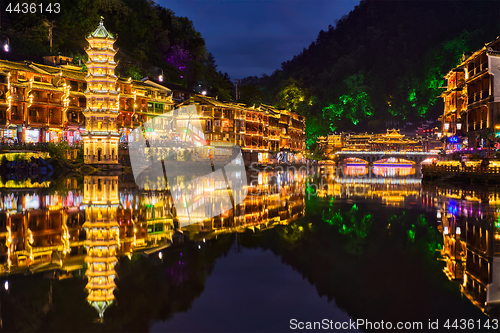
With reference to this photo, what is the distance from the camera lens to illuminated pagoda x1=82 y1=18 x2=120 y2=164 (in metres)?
45.6

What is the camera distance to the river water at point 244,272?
6.10 m

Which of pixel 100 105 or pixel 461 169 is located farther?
pixel 100 105

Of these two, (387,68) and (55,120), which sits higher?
(387,68)

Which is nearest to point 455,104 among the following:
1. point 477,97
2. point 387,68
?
point 477,97

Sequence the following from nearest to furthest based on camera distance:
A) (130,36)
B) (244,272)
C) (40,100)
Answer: (244,272), (40,100), (130,36)

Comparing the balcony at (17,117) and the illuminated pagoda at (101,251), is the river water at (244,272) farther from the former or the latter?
the balcony at (17,117)

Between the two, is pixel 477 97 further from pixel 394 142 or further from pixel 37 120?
pixel 394 142

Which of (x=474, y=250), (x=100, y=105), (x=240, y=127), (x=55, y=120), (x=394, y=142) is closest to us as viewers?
(x=474, y=250)

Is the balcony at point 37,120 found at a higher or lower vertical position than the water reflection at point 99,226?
higher

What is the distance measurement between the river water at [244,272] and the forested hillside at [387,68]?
9193 cm

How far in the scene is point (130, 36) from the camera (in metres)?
75.6

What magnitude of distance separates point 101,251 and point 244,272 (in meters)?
3.68

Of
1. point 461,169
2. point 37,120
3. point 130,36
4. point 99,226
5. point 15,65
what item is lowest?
point 99,226

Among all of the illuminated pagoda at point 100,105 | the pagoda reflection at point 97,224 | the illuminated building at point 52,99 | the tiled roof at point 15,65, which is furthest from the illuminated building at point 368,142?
the pagoda reflection at point 97,224
